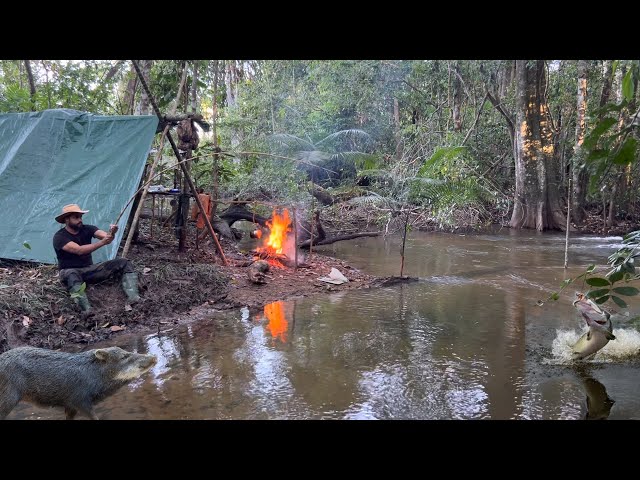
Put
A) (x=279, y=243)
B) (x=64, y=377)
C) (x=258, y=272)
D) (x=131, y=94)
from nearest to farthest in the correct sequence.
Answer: (x=64, y=377)
(x=258, y=272)
(x=279, y=243)
(x=131, y=94)

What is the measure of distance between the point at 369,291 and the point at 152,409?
4.22 m

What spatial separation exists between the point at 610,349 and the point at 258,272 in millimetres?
4694

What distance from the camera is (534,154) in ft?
49.1

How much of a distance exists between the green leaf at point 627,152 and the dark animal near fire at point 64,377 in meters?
3.40

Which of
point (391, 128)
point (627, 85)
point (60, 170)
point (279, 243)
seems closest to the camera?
point (627, 85)

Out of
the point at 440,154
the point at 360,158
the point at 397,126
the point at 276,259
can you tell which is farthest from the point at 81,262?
the point at 397,126

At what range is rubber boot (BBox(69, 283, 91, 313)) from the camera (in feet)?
18.4

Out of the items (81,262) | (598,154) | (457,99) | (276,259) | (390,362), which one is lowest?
(390,362)

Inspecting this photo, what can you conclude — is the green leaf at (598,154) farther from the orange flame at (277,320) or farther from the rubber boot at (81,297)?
the rubber boot at (81,297)

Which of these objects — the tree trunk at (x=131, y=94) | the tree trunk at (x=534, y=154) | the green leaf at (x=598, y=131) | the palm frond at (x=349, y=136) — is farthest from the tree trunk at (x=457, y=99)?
the green leaf at (x=598, y=131)

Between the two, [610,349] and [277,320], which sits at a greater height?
[610,349]

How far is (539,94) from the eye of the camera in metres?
14.6

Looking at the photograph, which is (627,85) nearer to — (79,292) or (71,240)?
(79,292)

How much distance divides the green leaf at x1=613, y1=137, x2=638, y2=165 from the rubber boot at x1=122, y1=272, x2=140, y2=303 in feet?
17.4
